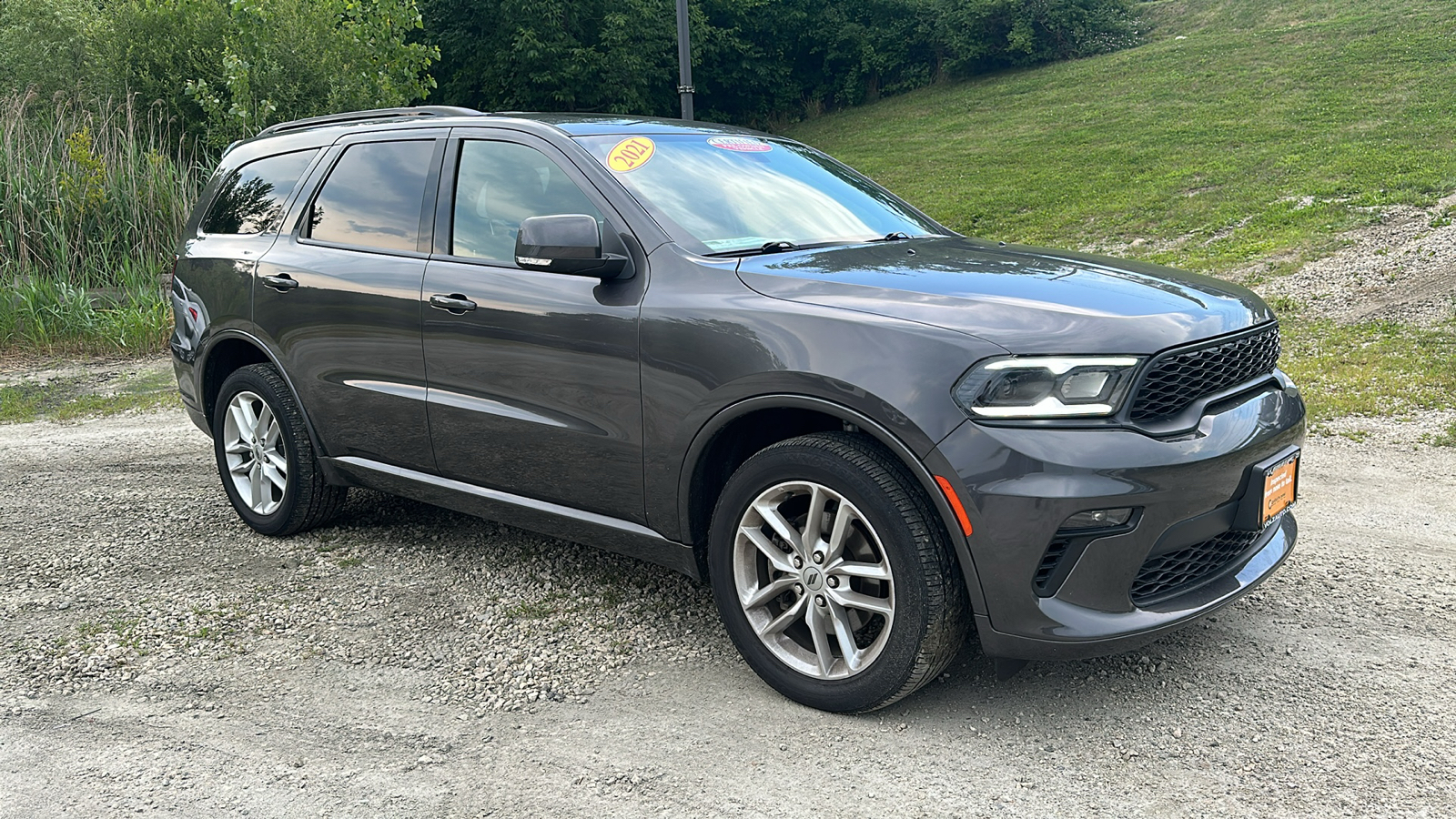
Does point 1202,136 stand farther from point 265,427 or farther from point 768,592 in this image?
point 768,592

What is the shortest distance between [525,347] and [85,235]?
944 cm

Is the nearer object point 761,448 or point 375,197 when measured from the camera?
point 761,448

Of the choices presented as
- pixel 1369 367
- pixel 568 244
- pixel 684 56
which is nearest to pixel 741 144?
pixel 568 244

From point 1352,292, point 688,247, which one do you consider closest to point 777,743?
point 688,247

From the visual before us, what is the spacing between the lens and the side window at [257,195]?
5043 mm

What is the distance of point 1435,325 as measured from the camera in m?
8.41

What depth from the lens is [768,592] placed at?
338cm

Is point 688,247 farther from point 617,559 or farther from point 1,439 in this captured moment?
point 1,439

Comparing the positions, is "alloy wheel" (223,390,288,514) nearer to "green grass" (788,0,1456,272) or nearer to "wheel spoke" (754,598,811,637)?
"wheel spoke" (754,598,811,637)

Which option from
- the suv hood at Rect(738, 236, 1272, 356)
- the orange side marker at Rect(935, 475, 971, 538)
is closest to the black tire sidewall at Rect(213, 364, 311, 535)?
the suv hood at Rect(738, 236, 1272, 356)

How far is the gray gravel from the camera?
9.54 ft

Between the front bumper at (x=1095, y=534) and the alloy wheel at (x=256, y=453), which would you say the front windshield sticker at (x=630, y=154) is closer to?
the front bumper at (x=1095, y=534)

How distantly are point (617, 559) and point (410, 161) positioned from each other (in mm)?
1825

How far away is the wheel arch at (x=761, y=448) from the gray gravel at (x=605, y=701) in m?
0.51
